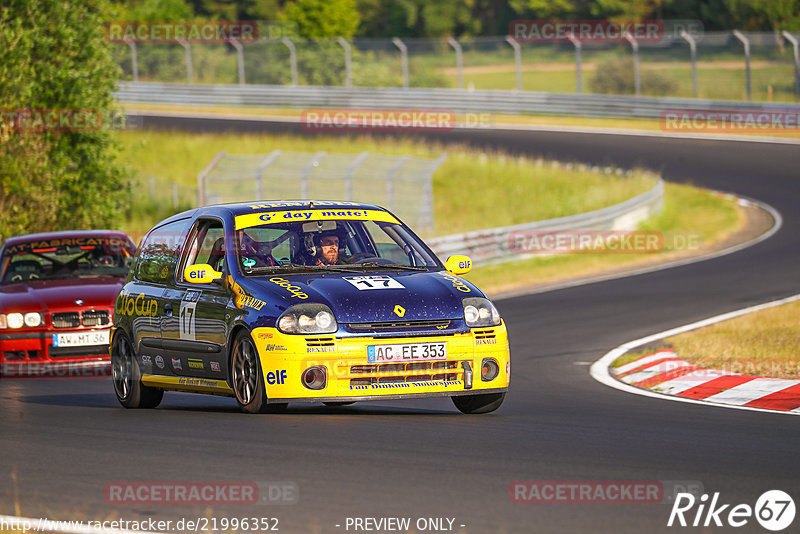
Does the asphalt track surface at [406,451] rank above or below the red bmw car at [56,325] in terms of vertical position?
above

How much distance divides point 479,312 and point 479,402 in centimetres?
73

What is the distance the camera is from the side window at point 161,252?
10328mm

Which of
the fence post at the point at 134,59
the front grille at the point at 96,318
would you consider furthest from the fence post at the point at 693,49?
the front grille at the point at 96,318

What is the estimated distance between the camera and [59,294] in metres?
13.7

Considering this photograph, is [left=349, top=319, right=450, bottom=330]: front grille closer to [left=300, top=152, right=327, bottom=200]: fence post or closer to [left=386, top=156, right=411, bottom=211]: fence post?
[left=300, top=152, right=327, bottom=200]: fence post

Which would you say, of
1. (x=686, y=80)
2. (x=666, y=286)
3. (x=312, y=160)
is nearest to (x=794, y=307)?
(x=666, y=286)

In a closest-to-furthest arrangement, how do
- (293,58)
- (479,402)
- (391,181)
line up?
(479,402) → (391,181) → (293,58)

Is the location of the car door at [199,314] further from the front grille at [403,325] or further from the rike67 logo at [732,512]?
the rike67 logo at [732,512]

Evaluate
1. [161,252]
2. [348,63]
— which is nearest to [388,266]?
[161,252]

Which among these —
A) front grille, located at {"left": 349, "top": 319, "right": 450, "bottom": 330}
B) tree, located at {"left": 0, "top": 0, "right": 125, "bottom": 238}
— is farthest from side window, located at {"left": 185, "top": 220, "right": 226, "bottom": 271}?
tree, located at {"left": 0, "top": 0, "right": 125, "bottom": 238}

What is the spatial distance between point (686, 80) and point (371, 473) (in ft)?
142

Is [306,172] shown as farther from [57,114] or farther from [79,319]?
[79,319]

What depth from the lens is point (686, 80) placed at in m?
48.1

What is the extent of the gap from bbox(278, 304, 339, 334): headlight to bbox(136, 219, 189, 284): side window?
187 centimetres
